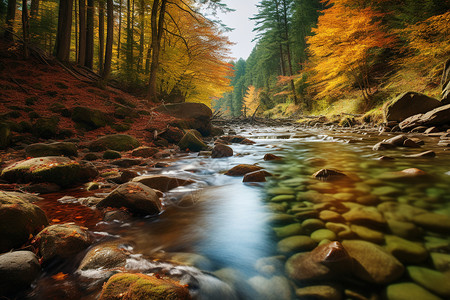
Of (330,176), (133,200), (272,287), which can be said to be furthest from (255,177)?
(272,287)

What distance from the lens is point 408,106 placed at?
8.94 meters

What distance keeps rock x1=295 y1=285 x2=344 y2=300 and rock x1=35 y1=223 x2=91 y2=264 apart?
5.81 feet

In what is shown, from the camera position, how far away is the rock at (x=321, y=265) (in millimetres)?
1396

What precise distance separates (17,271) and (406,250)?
9.02 feet

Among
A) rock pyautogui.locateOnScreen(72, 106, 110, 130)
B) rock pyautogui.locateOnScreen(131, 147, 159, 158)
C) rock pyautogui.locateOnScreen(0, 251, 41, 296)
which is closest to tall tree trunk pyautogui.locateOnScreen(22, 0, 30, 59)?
rock pyautogui.locateOnScreen(72, 106, 110, 130)

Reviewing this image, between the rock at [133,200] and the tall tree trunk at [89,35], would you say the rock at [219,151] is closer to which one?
the rock at [133,200]

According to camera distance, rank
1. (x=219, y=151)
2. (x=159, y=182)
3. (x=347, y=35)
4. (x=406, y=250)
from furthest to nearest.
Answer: (x=347, y=35)
(x=219, y=151)
(x=159, y=182)
(x=406, y=250)

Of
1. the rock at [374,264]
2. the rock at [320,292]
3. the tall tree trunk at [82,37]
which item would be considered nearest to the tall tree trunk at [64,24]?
the tall tree trunk at [82,37]

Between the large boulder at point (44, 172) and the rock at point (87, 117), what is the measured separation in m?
4.18

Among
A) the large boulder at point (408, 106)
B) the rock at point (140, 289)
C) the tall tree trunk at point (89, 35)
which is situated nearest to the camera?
the rock at point (140, 289)

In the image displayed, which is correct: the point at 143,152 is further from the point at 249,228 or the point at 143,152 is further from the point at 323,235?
the point at 323,235

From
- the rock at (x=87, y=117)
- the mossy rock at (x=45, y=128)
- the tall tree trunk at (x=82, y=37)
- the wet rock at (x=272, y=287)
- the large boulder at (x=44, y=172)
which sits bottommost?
the wet rock at (x=272, y=287)

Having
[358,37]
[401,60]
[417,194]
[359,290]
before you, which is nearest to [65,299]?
[359,290]

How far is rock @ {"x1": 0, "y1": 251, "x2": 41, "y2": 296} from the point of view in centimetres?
122
